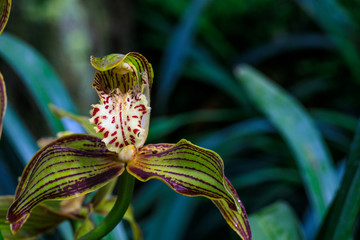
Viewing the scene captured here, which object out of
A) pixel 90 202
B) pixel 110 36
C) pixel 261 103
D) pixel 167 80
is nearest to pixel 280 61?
pixel 167 80

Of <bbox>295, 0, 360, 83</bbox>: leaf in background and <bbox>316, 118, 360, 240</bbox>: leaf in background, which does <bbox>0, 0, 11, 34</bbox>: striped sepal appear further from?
<bbox>295, 0, 360, 83</bbox>: leaf in background

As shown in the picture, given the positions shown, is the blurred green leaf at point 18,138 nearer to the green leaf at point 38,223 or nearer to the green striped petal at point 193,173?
the green leaf at point 38,223

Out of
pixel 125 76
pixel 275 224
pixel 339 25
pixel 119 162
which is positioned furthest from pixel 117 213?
pixel 339 25

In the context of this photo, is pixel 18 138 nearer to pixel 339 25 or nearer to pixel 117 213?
pixel 117 213

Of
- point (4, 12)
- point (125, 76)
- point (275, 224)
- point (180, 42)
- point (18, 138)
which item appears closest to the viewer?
point (4, 12)

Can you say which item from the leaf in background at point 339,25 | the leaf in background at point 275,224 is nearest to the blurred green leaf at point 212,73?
the leaf in background at point 339,25

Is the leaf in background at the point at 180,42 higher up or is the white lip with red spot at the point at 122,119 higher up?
the white lip with red spot at the point at 122,119
